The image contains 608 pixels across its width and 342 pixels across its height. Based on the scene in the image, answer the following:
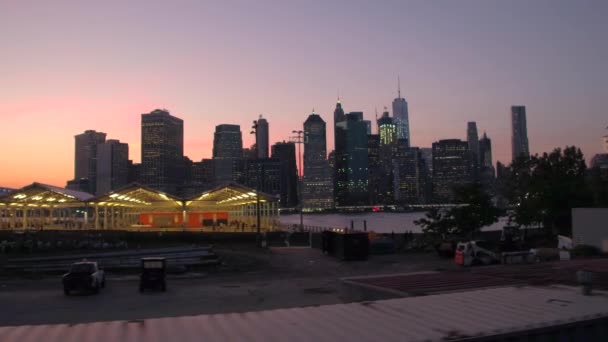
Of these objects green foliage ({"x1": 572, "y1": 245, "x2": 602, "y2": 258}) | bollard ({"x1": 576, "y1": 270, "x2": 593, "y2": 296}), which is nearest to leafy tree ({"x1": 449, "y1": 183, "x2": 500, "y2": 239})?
green foliage ({"x1": 572, "y1": 245, "x2": 602, "y2": 258})

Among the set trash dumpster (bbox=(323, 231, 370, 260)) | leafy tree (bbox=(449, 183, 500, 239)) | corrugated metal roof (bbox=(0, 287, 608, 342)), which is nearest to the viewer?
corrugated metal roof (bbox=(0, 287, 608, 342))

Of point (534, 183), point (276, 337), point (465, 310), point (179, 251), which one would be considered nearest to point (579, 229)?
point (534, 183)

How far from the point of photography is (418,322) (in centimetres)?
1072

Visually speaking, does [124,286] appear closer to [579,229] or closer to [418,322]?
[418,322]

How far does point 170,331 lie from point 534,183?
6082cm

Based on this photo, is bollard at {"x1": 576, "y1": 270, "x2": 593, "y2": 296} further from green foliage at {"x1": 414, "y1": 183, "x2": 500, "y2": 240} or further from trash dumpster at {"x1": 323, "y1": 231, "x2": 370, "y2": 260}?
green foliage at {"x1": 414, "y1": 183, "x2": 500, "y2": 240}

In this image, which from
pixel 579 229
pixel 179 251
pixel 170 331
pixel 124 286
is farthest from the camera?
pixel 579 229

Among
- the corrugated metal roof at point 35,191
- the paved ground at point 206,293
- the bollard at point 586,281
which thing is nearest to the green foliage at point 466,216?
the paved ground at point 206,293

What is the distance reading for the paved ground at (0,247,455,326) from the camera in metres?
20.7

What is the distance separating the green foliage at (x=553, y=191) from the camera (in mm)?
57156

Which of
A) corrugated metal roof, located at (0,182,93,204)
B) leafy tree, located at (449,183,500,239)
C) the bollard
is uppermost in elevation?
corrugated metal roof, located at (0,182,93,204)

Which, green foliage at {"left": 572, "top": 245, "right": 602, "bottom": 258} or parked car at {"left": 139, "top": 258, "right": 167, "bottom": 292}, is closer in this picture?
parked car at {"left": 139, "top": 258, "right": 167, "bottom": 292}

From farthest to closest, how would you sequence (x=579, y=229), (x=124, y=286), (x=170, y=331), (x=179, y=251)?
(x=579, y=229), (x=179, y=251), (x=124, y=286), (x=170, y=331)

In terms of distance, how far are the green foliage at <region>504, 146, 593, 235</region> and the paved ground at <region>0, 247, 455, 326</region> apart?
25160 mm
